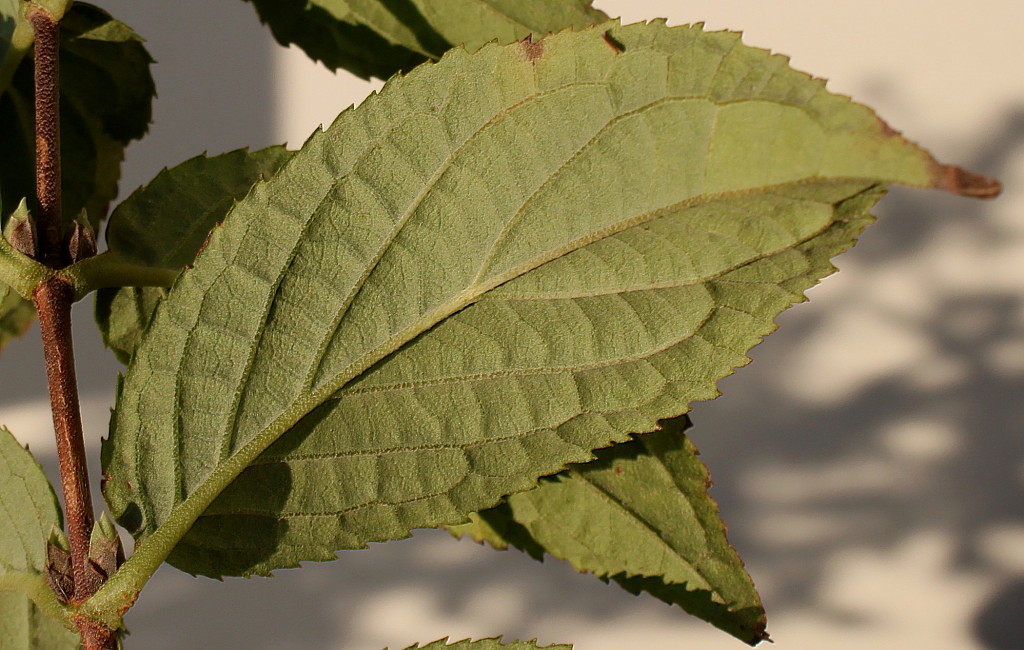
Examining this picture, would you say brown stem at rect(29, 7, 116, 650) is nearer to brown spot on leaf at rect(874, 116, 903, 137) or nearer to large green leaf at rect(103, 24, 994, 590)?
large green leaf at rect(103, 24, 994, 590)

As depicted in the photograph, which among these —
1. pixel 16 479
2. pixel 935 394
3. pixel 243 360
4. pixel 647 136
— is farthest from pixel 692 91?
pixel 935 394

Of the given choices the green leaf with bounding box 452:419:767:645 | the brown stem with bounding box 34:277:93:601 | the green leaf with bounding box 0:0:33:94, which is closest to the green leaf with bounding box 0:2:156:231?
the green leaf with bounding box 0:0:33:94

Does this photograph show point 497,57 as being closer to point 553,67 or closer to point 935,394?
point 553,67

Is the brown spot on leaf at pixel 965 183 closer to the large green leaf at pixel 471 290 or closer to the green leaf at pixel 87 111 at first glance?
the large green leaf at pixel 471 290

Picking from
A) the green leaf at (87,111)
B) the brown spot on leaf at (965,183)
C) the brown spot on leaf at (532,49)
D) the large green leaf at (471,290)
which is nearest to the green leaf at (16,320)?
the green leaf at (87,111)

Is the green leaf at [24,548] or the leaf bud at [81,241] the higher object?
the leaf bud at [81,241]

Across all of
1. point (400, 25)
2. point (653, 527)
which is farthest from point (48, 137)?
point (653, 527)

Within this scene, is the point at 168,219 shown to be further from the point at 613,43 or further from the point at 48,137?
the point at 613,43
